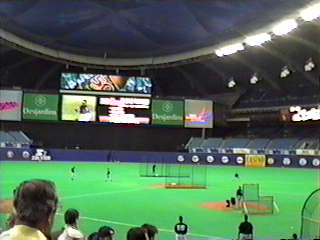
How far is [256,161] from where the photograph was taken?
161 ft

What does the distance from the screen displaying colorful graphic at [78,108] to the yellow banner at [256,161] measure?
52.0 ft

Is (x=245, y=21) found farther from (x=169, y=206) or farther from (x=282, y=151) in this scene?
(x=169, y=206)

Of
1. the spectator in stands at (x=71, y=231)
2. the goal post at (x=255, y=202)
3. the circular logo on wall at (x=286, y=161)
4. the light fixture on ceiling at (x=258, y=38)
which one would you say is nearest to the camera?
the spectator in stands at (x=71, y=231)

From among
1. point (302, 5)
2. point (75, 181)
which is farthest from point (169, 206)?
point (302, 5)

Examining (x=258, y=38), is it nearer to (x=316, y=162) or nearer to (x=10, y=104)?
(x=316, y=162)

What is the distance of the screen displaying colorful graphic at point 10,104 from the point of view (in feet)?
161

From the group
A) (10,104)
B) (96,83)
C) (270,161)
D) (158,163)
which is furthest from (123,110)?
(270,161)

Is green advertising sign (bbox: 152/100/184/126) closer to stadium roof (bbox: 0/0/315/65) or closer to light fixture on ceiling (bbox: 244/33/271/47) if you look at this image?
stadium roof (bbox: 0/0/315/65)

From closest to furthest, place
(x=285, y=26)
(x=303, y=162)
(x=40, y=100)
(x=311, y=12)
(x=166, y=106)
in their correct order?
(x=311, y=12), (x=285, y=26), (x=303, y=162), (x=40, y=100), (x=166, y=106)

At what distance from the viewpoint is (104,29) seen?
4891cm

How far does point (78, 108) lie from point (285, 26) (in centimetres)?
2120

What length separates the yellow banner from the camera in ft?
160

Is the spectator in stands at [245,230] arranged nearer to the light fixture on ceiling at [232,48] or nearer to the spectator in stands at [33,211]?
the spectator in stands at [33,211]

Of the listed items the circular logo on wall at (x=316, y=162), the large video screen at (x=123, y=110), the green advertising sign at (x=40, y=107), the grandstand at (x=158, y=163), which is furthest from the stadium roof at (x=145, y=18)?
the circular logo on wall at (x=316, y=162)
